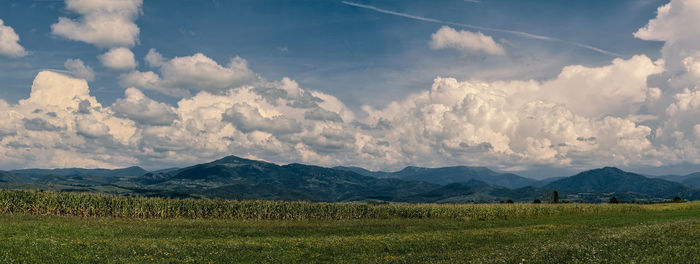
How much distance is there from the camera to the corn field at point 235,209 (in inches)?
3140

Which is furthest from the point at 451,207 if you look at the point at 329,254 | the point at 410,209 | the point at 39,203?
the point at 39,203

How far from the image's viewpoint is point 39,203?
78750 mm

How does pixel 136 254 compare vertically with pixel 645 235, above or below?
below

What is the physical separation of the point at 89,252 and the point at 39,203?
56.4 m

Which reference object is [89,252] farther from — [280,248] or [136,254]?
[280,248]

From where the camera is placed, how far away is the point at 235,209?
92062mm

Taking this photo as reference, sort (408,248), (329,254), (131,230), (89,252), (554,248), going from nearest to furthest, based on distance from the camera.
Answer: (554,248), (89,252), (329,254), (408,248), (131,230)

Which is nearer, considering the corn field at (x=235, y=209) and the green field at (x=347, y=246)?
the green field at (x=347, y=246)

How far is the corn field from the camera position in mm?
79750

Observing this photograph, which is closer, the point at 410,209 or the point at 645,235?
the point at 645,235

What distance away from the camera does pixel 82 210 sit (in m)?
81.3

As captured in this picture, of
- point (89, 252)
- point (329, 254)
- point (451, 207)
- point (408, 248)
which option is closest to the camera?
point (89, 252)

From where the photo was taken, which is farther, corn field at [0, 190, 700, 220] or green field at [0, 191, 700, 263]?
corn field at [0, 190, 700, 220]

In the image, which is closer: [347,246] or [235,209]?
[347,246]
